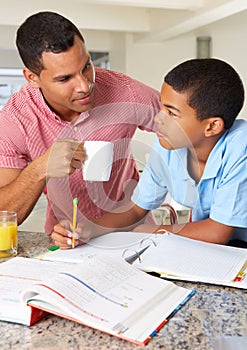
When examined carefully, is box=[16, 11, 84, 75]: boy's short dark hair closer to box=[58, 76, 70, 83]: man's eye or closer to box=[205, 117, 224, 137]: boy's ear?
box=[58, 76, 70, 83]: man's eye

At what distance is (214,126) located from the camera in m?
1.39

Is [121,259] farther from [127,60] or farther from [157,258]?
[127,60]

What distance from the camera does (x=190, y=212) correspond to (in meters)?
1.46

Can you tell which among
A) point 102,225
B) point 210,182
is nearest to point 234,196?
point 210,182

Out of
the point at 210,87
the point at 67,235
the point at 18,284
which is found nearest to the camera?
the point at 18,284

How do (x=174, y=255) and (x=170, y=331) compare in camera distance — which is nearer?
(x=170, y=331)

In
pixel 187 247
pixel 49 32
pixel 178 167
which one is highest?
pixel 49 32

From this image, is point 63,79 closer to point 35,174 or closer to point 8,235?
point 35,174

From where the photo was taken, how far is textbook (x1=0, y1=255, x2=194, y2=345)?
2.66 feet

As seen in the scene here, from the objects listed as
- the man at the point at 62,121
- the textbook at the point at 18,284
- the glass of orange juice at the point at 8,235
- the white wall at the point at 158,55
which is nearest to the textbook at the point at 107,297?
the textbook at the point at 18,284

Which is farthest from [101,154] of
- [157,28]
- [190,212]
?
[157,28]

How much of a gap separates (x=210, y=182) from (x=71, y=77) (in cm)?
47

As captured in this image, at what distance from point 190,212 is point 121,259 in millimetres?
453

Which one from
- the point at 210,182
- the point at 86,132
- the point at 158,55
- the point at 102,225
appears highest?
the point at 158,55
